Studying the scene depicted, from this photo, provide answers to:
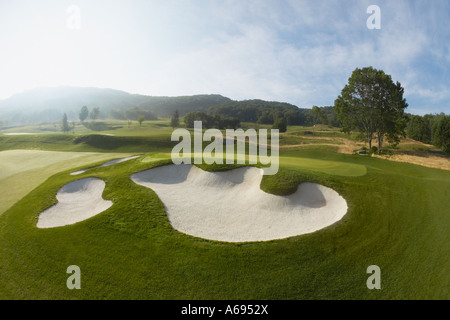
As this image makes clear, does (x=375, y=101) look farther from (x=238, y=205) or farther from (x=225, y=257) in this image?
(x=225, y=257)

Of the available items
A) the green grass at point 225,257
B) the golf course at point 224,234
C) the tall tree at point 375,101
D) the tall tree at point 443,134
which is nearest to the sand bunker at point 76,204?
the golf course at point 224,234

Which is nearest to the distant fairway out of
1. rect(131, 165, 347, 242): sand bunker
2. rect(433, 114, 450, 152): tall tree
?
rect(131, 165, 347, 242): sand bunker

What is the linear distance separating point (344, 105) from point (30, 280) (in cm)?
4953

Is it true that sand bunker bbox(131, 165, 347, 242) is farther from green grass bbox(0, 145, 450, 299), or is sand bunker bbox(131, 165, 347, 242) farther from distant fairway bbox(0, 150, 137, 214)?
distant fairway bbox(0, 150, 137, 214)

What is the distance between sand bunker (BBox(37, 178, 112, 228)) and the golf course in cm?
13

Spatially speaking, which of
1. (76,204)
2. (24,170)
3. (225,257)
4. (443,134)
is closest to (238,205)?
(225,257)

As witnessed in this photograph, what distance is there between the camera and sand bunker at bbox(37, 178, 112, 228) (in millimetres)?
14227

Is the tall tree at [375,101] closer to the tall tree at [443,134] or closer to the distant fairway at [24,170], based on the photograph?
the tall tree at [443,134]

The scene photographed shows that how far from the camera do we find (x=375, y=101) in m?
40.8

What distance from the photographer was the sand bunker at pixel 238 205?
12922mm

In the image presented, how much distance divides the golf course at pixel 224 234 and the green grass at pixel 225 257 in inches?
1.9

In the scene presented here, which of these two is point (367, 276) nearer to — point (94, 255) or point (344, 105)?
point (94, 255)

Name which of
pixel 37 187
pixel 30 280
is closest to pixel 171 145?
pixel 37 187

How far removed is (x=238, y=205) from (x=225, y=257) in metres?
5.66
